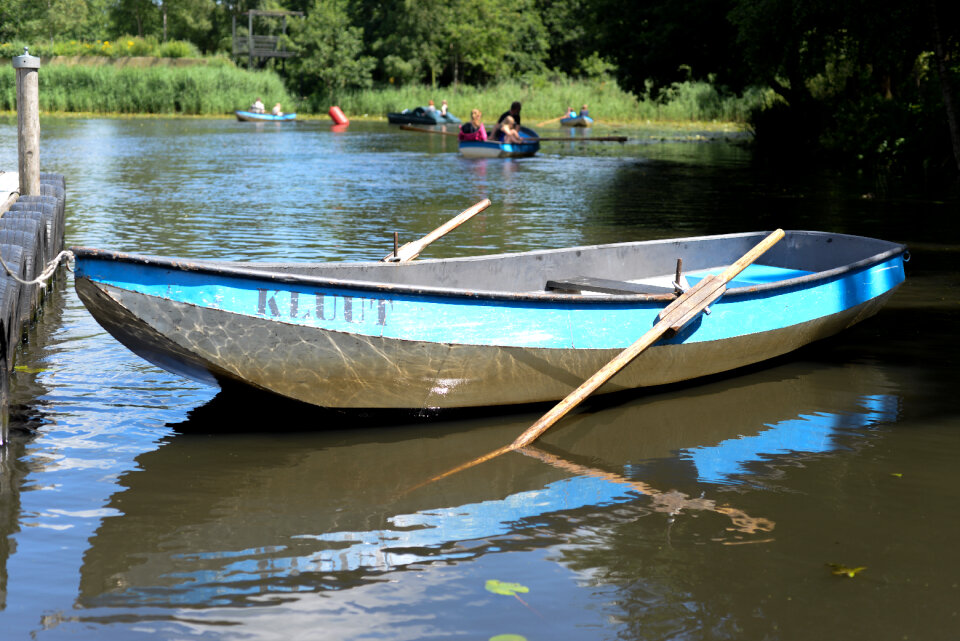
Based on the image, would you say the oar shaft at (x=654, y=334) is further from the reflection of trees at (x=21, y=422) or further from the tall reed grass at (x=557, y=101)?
the tall reed grass at (x=557, y=101)

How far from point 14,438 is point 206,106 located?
52842 millimetres

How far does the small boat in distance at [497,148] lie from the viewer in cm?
2991

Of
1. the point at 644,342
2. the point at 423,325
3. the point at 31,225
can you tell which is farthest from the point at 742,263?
the point at 31,225

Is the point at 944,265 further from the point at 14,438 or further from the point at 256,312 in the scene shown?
the point at 14,438

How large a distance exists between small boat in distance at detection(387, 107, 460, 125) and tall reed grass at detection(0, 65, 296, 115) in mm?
10444

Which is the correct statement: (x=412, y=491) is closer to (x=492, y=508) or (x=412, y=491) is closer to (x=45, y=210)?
(x=492, y=508)

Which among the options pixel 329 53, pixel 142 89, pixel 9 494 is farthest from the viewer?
pixel 329 53

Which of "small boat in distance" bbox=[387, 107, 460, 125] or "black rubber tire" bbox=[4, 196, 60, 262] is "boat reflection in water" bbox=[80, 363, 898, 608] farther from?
"small boat in distance" bbox=[387, 107, 460, 125]

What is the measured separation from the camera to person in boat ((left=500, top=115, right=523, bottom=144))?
29.7 m

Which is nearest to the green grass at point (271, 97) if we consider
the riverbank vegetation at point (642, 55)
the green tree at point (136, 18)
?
the riverbank vegetation at point (642, 55)

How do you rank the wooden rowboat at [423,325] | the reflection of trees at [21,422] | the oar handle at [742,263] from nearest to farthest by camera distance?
the reflection of trees at [21,422]
the wooden rowboat at [423,325]
the oar handle at [742,263]

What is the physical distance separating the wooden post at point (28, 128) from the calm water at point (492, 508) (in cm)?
151

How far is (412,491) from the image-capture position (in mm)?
5805

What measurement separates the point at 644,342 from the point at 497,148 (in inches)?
934
